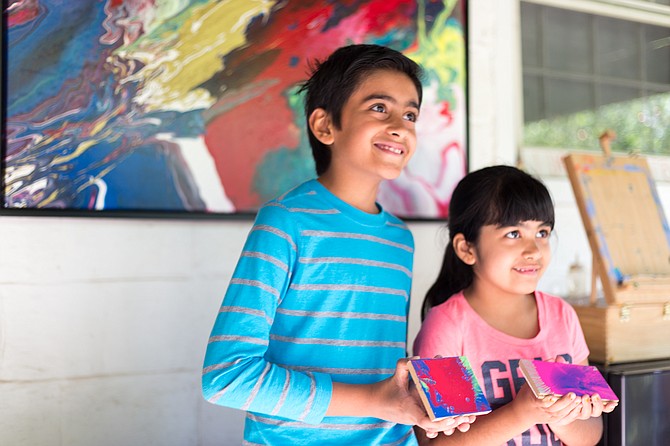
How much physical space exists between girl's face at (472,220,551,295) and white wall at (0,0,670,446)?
81 centimetres

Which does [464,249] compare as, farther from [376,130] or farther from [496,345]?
[376,130]

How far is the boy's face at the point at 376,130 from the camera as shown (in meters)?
1.33

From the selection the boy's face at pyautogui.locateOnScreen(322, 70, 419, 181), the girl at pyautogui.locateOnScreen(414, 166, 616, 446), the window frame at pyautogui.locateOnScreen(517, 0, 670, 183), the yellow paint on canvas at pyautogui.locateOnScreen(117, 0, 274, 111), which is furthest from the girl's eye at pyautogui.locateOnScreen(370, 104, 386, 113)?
the window frame at pyautogui.locateOnScreen(517, 0, 670, 183)

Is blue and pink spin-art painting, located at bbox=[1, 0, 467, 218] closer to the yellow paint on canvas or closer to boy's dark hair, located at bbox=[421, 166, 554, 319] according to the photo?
the yellow paint on canvas

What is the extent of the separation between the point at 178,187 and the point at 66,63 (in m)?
0.46

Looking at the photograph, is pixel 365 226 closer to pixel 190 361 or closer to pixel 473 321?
pixel 473 321

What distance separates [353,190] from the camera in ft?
4.50

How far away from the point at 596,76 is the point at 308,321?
2.29 m

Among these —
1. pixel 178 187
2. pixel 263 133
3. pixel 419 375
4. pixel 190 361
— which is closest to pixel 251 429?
pixel 419 375

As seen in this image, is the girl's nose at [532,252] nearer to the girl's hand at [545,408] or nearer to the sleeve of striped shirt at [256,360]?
the girl's hand at [545,408]

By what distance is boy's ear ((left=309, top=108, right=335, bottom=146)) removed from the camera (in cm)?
139

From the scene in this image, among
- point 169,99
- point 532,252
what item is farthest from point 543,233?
point 169,99

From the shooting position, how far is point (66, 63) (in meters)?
1.77

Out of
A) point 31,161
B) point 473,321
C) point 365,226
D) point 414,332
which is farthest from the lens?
point 414,332
